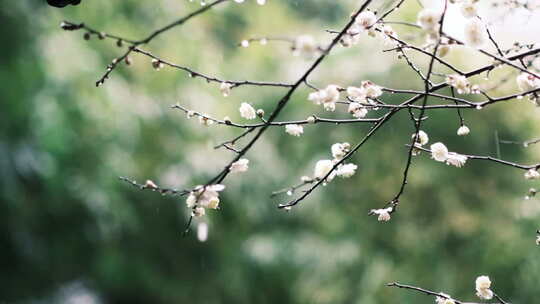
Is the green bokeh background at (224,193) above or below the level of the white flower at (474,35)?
above

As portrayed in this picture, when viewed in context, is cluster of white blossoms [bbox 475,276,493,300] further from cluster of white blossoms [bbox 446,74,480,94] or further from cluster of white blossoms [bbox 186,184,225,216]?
cluster of white blossoms [bbox 186,184,225,216]

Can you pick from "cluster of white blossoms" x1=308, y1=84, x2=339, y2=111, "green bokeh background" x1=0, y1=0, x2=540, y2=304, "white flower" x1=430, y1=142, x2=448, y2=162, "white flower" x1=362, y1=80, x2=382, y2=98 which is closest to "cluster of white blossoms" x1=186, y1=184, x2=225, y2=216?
"cluster of white blossoms" x1=308, y1=84, x2=339, y2=111

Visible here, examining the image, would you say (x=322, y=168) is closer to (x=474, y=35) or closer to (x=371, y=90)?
(x=371, y=90)

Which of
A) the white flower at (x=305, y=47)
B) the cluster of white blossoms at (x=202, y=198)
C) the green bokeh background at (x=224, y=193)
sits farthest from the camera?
the green bokeh background at (x=224, y=193)

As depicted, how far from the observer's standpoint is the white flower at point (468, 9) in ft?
2.46

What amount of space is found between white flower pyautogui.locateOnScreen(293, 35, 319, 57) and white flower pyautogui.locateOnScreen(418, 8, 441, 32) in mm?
151

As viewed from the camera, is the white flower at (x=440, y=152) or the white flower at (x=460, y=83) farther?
the white flower at (x=440, y=152)

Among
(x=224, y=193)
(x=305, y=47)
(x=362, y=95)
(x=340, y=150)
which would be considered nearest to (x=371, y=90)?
(x=362, y=95)

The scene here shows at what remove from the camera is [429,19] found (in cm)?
67

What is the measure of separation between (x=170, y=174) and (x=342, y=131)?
1.07 m

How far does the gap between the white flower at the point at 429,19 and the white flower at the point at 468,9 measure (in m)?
0.11

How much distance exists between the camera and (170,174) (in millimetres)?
3109

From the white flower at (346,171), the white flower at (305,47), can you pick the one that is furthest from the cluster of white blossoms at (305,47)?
the white flower at (346,171)

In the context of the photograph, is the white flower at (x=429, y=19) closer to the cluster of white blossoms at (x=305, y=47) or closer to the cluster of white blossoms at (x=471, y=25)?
the cluster of white blossoms at (x=471, y=25)
